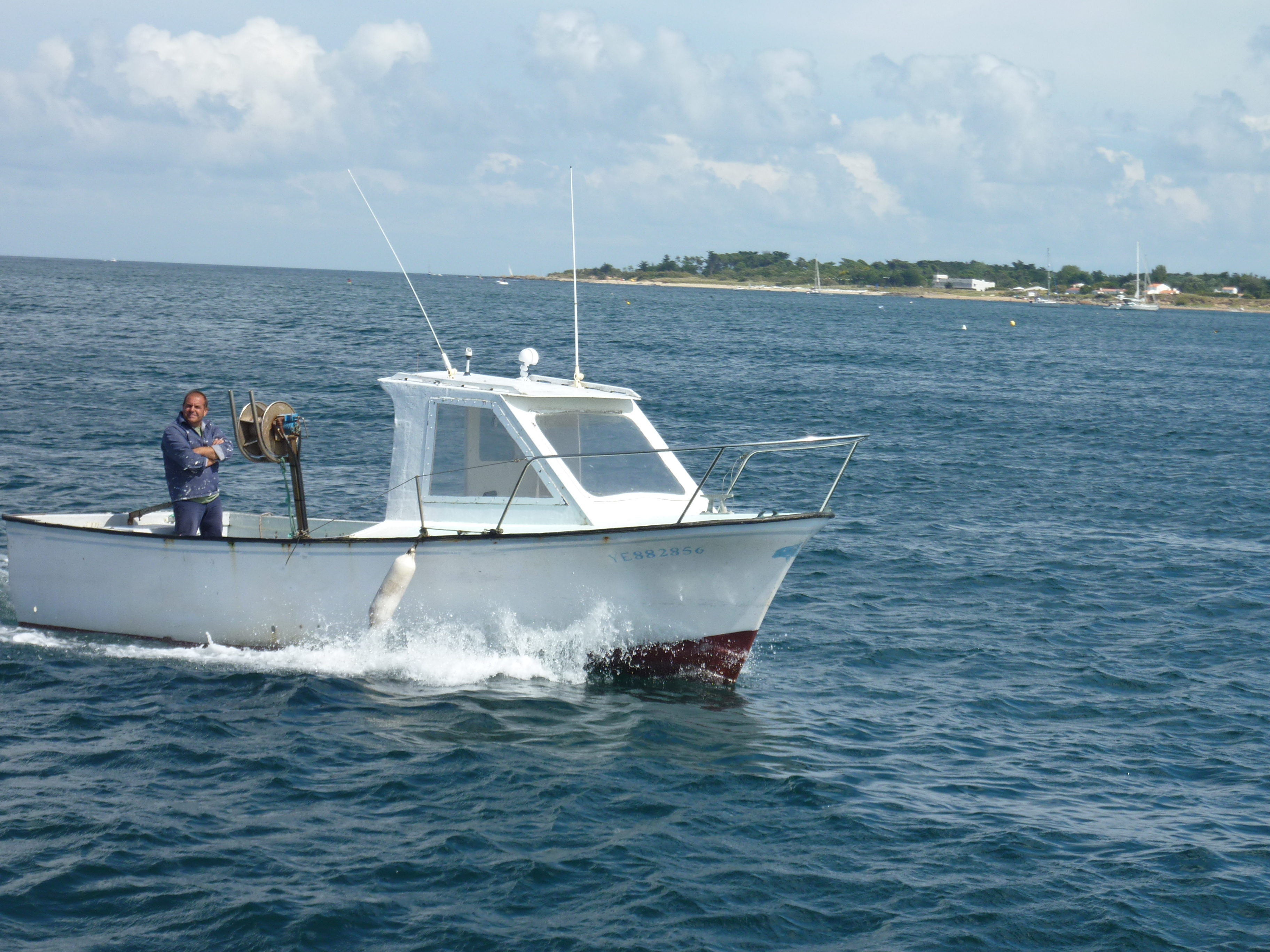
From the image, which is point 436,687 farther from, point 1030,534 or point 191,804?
point 1030,534

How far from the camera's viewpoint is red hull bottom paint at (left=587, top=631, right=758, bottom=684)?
1057 centimetres

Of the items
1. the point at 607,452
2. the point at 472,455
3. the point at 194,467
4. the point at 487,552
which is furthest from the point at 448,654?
the point at 194,467

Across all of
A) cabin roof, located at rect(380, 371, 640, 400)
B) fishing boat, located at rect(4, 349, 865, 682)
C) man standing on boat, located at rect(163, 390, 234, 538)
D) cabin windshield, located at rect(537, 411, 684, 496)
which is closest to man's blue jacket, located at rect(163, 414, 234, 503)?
man standing on boat, located at rect(163, 390, 234, 538)

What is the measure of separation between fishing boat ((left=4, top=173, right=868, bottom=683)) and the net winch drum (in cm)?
2

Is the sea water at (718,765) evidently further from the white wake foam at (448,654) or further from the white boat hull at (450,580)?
the white boat hull at (450,580)

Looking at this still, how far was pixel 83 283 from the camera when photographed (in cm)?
11138

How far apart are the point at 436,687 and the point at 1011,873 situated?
5.22 meters

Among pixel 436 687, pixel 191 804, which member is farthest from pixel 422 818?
pixel 436 687

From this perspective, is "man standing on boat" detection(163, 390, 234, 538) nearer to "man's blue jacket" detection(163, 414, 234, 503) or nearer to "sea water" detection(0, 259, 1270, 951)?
"man's blue jacket" detection(163, 414, 234, 503)

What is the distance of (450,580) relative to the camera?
10.3 meters

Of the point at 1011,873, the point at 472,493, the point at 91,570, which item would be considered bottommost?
the point at 1011,873

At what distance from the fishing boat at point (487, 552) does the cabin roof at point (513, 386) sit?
34 millimetres

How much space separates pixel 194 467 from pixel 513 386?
3105 millimetres

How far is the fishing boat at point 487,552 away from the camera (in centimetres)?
1010
